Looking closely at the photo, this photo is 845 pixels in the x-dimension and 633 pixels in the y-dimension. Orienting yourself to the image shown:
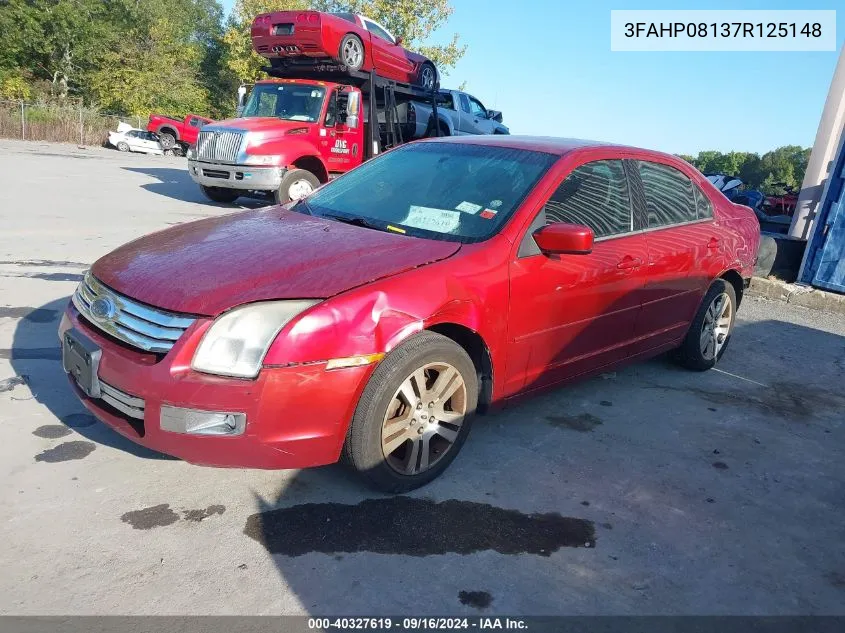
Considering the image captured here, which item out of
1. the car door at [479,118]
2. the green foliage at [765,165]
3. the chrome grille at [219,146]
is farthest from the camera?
the green foliage at [765,165]

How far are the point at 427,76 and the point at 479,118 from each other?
13.0 feet

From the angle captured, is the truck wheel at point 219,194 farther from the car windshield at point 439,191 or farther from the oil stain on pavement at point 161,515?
the oil stain on pavement at point 161,515

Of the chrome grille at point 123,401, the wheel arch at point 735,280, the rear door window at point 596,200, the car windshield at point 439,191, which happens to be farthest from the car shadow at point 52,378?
the wheel arch at point 735,280

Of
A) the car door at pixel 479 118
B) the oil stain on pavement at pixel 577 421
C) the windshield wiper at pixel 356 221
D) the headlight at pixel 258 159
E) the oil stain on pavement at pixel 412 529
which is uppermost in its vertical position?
the car door at pixel 479 118

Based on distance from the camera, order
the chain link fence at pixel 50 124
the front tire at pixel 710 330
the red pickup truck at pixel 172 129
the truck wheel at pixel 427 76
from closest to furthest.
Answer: the front tire at pixel 710 330 → the truck wheel at pixel 427 76 → the chain link fence at pixel 50 124 → the red pickup truck at pixel 172 129

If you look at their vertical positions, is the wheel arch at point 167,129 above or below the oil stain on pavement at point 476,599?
above

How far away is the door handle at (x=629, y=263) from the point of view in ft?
12.8

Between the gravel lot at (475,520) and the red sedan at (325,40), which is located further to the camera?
the red sedan at (325,40)

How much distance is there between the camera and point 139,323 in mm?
2754

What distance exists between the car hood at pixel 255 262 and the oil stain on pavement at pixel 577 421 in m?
1.39

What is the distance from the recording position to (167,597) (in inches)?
90.8

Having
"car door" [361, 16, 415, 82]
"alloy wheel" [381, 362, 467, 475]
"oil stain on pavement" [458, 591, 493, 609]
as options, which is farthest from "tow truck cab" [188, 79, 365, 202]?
"oil stain on pavement" [458, 591, 493, 609]

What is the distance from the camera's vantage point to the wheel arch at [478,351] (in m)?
3.11

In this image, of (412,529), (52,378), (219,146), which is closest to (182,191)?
(219,146)
